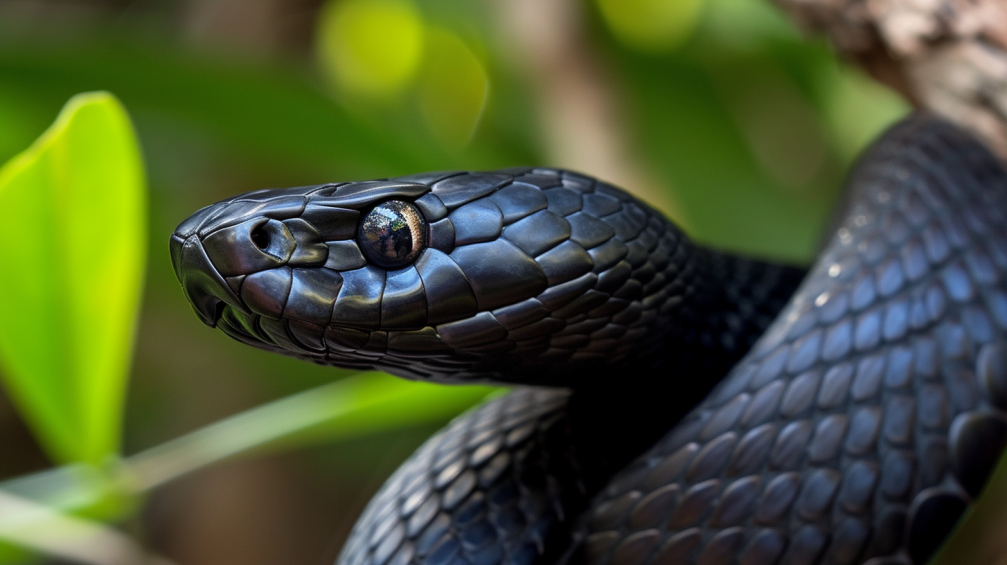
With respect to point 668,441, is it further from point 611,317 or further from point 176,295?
point 176,295

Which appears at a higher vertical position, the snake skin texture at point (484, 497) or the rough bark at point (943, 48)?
the rough bark at point (943, 48)

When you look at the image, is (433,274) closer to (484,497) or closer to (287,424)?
(484,497)

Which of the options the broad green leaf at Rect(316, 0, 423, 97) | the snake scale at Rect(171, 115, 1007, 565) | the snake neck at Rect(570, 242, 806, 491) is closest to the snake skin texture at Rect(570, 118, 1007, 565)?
the snake scale at Rect(171, 115, 1007, 565)

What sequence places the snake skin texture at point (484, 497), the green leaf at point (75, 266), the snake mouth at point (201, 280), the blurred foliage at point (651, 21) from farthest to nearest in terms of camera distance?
the blurred foliage at point (651, 21) < the green leaf at point (75, 266) < the snake skin texture at point (484, 497) < the snake mouth at point (201, 280)

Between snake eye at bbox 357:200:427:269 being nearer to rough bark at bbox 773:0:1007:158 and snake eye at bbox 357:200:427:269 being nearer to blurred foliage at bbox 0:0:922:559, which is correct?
blurred foliage at bbox 0:0:922:559

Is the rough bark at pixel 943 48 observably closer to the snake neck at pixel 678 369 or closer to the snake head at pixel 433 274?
the snake neck at pixel 678 369

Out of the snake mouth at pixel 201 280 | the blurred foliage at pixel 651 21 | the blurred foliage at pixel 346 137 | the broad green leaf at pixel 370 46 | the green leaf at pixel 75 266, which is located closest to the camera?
the snake mouth at pixel 201 280

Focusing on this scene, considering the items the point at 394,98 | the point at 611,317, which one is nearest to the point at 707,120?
the point at 394,98

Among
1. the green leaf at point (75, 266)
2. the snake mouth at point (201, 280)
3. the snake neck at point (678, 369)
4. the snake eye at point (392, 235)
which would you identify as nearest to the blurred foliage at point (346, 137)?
the green leaf at point (75, 266)
